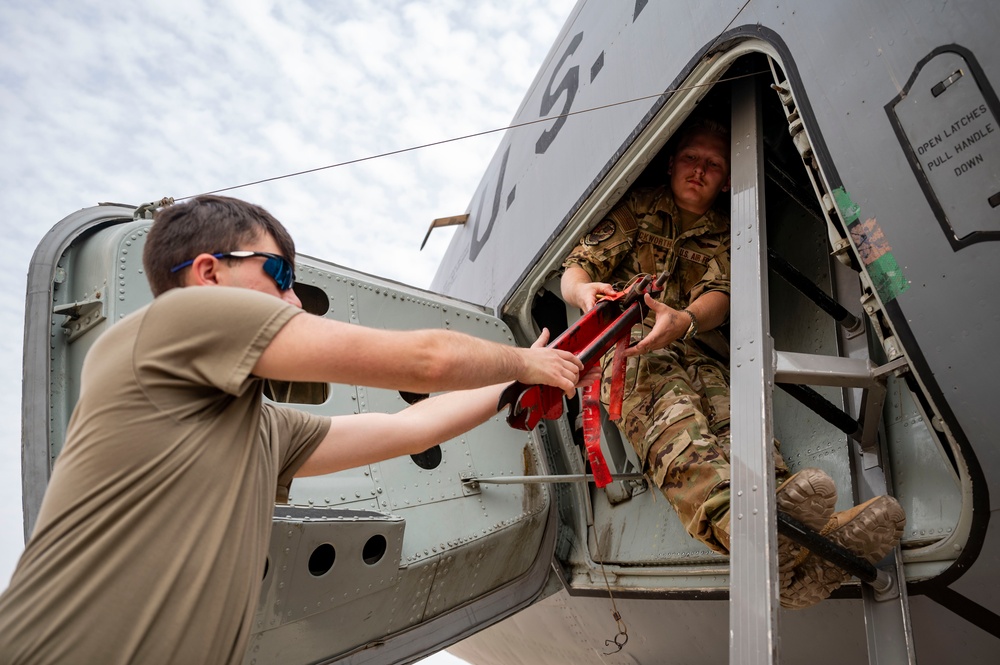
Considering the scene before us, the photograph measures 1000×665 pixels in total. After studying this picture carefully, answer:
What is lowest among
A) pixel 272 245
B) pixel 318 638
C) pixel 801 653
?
pixel 801 653

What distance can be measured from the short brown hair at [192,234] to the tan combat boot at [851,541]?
5.73 ft

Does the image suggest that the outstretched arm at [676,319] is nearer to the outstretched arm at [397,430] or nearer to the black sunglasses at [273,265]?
the outstretched arm at [397,430]

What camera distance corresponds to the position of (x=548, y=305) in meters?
4.37

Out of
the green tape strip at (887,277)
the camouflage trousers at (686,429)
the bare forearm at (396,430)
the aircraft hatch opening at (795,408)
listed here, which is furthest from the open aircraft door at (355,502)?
the green tape strip at (887,277)

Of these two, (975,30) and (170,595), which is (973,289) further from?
(170,595)

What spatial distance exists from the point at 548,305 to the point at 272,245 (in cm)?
283

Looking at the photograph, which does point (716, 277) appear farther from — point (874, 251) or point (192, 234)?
point (192, 234)

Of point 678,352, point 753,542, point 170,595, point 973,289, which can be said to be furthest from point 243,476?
point 678,352

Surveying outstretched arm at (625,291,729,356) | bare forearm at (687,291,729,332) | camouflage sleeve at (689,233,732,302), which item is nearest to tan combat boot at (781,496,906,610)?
outstretched arm at (625,291,729,356)

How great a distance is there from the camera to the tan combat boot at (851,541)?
87.4 inches

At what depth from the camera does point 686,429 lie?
105 inches

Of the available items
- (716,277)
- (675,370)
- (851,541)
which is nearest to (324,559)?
(675,370)

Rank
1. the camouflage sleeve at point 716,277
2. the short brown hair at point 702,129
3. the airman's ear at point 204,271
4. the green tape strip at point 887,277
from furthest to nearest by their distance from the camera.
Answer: the short brown hair at point 702,129 < the camouflage sleeve at point 716,277 < the green tape strip at point 887,277 < the airman's ear at point 204,271

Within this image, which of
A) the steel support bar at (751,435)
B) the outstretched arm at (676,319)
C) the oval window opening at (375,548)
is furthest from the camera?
the oval window opening at (375,548)
